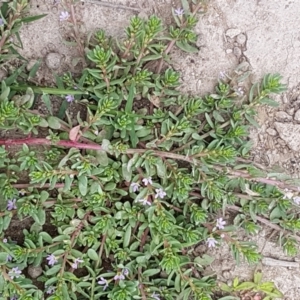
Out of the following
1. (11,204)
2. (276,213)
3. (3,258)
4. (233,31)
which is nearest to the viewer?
(3,258)

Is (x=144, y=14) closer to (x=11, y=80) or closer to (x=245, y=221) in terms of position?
(x=11, y=80)

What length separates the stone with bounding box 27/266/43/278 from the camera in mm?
3445

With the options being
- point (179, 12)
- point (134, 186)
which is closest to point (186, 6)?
point (179, 12)

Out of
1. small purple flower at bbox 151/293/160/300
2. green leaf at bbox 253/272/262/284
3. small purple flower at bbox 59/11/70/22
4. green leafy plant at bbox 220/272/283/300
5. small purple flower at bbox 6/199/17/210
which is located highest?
small purple flower at bbox 59/11/70/22

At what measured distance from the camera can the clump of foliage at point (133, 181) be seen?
319cm

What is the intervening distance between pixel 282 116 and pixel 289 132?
4.1 inches

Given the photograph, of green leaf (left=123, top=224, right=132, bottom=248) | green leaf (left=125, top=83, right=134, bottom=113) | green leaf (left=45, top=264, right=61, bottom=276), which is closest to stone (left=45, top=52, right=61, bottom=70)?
green leaf (left=125, top=83, right=134, bottom=113)

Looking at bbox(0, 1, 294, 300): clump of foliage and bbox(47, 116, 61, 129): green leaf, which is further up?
bbox(47, 116, 61, 129): green leaf

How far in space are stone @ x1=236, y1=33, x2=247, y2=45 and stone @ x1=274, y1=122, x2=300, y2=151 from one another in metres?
0.51

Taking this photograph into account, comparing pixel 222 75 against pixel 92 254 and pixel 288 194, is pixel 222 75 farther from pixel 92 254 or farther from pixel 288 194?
pixel 92 254

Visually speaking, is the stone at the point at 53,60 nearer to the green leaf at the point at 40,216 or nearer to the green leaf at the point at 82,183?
the green leaf at the point at 82,183

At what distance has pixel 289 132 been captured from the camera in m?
3.59

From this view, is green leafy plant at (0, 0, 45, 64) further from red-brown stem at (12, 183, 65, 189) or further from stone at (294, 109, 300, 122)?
stone at (294, 109, 300, 122)

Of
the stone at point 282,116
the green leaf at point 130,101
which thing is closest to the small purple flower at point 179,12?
the green leaf at point 130,101
